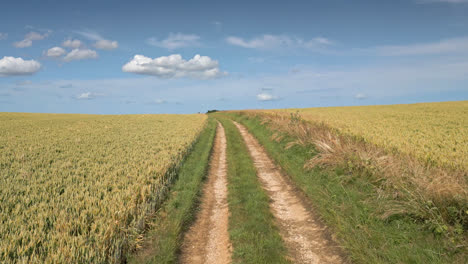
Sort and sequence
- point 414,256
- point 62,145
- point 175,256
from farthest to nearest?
1. point 62,145
2. point 175,256
3. point 414,256

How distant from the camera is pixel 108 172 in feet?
34.4

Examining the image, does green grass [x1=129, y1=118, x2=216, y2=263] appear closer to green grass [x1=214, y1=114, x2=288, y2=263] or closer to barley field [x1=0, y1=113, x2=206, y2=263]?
barley field [x1=0, y1=113, x2=206, y2=263]

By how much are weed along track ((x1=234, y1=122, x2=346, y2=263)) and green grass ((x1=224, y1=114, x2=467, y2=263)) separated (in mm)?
327

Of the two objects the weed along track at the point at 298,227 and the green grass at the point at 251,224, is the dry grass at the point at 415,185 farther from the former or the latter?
the green grass at the point at 251,224

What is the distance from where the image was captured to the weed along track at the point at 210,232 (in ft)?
20.6

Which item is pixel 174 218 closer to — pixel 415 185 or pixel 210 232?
pixel 210 232

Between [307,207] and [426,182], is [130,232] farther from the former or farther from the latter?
[426,182]

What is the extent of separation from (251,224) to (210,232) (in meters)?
1.16

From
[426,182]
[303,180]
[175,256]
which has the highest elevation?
[426,182]

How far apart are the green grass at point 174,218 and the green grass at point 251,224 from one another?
1308 millimetres

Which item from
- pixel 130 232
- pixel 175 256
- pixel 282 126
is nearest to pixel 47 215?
pixel 130 232

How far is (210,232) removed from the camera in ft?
24.4

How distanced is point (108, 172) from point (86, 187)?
6.61ft

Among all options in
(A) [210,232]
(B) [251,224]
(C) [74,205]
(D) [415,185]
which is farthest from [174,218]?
(D) [415,185]
